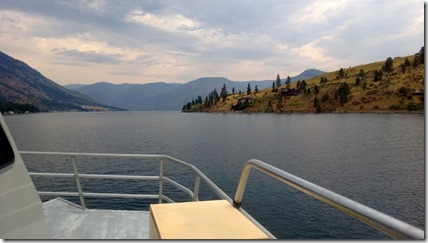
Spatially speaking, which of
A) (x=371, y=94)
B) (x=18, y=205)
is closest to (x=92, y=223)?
(x=18, y=205)

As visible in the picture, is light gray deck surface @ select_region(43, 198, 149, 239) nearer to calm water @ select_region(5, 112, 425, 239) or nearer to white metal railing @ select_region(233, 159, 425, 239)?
white metal railing @ select_region(233, 159, 425, 239)

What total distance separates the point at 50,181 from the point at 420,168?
39.2 meters

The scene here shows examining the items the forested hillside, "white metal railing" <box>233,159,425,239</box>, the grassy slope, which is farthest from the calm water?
the grassy slope

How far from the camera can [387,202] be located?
25.2 m

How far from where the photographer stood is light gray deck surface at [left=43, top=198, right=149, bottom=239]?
6109 millimetres

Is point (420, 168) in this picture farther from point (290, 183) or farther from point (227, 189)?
point (290, 183)

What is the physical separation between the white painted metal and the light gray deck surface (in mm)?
3083

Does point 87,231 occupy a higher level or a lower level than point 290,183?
lower

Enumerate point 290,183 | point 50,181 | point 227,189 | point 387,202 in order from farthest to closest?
1. point 50,181
2. point 227,189
3. point 387,202
4. point 290,183

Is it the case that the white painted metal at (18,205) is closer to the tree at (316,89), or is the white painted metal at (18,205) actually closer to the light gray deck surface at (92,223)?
the light gray deck surface at (92,223)

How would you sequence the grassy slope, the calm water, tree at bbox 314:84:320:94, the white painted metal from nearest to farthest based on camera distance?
the white painted metal
the calm water
the grassy slope
tree at bbox 314:84:320:94

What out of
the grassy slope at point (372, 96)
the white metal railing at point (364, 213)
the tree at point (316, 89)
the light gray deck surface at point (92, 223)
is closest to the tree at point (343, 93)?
the grassy slope at point (372, 96)

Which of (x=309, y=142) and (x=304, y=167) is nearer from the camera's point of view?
(x=304, y=167)

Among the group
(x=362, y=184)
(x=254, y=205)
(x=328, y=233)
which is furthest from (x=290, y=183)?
(x=362, y=184)
